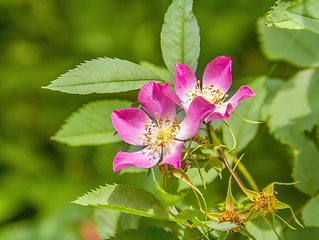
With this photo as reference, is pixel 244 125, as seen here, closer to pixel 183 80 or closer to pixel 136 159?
pixel 183 80

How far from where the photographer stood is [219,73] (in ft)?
2.82

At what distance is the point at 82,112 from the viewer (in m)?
1.23

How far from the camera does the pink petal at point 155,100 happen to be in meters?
0.79

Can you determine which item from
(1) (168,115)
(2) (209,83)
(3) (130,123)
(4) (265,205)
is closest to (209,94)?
(2) (209,83)

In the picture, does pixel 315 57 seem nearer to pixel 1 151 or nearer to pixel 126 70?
pixel 126 70

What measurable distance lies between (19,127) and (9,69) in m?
0.37

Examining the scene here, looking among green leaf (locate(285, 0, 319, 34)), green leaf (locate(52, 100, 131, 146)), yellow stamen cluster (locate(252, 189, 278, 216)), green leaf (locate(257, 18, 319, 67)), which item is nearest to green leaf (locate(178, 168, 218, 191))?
yellow stamen cluster (locate(252, 189, 278, 216))

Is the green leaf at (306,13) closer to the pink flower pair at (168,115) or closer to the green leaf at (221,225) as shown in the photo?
the pink flower pair at (168,115)

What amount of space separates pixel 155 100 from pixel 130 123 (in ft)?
0.33

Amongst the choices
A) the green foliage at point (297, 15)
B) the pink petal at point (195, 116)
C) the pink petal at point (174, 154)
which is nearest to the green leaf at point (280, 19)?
the green foliage at point (297, 15)

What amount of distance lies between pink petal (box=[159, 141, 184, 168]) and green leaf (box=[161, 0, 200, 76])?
234 mm

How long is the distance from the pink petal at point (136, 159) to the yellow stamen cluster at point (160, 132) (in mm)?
28

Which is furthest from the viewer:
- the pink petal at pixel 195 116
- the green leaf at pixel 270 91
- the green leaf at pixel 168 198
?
the green leaf at pixel 270 91

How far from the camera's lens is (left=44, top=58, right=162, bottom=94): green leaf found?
2.52ft
